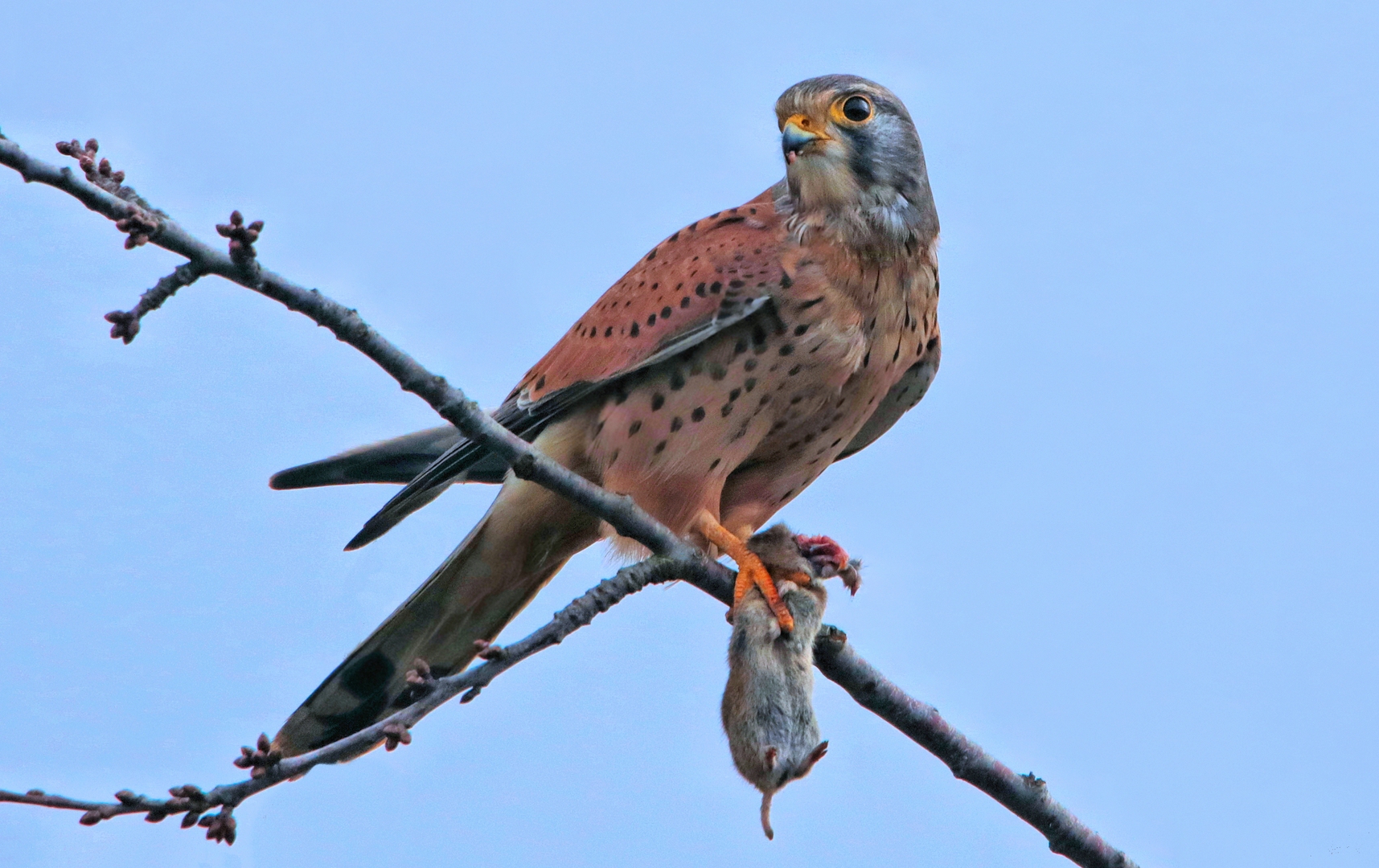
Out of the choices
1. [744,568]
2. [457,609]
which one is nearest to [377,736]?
[744,568]

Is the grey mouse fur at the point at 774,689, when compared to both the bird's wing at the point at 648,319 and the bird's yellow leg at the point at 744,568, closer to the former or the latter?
the bird's yellow leg at the point at 744,568

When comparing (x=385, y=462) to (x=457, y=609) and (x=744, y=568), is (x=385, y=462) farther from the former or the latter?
(x=744, y=568)

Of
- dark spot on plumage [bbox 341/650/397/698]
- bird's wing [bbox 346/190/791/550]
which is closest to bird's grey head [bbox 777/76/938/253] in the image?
bird's wing [bbox 346/190/791/550]

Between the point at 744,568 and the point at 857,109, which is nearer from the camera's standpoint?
the point at 744,568

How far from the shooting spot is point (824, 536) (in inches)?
131

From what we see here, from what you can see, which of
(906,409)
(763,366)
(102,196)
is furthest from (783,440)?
(102,196)

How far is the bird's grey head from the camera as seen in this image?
135 inches

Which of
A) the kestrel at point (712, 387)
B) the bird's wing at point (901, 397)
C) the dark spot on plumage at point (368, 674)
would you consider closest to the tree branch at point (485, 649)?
the kestrel at point (712, 387)

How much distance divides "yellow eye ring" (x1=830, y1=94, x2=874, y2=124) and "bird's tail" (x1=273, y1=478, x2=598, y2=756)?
1140 millimetres

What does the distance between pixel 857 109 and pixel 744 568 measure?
1.19 m

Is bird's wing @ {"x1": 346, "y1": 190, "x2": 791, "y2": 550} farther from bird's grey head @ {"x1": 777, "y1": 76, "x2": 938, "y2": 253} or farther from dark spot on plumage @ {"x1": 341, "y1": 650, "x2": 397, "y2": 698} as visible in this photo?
dark spot on plumage @ {"x1": 341, "y1": 650, "x2": 397, "y2": 698}

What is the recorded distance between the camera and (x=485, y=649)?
234 centimetres

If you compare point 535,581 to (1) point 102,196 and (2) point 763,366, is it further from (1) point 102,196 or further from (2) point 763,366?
(1) point 102,196

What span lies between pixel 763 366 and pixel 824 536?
416 mm
